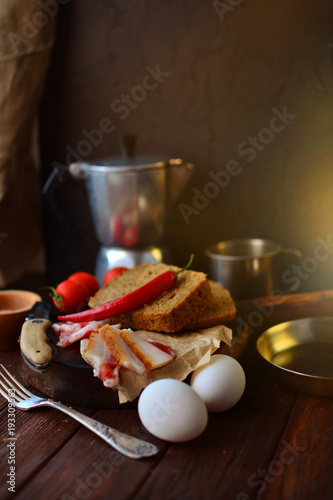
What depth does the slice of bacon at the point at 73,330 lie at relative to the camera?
0.88m

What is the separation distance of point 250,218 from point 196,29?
0.55 metres

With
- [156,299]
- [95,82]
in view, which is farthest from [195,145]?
[156,299]

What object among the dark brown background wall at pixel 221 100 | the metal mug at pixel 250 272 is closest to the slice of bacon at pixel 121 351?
the metal mug at pixel 250 272

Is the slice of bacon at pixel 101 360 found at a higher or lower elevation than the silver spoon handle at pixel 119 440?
higher

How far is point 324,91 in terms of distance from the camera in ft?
4.16

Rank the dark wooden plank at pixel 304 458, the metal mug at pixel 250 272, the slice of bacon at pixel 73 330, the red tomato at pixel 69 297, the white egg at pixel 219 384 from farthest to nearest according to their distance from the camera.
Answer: the metal mug at pixel 250 272 → the red tomato at pixel 69 297 → the slice of bacon at pixel 73 330 → the white egg at pixel 219 384 → the dark wooden plank at pixel 304 458

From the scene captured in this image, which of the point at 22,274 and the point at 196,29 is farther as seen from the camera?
the point at 22,274

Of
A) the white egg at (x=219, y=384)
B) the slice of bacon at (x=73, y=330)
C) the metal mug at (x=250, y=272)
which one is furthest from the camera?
the metal mug at (x=250, y=272)

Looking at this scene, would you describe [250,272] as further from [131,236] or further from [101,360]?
[101,360]

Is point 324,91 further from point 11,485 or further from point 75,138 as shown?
point 11,485

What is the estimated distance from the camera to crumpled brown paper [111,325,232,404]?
78 cm

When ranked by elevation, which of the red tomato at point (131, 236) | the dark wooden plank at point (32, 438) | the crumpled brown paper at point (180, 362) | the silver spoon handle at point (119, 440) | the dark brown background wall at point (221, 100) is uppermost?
the dark brown background wall at point (221, 100)

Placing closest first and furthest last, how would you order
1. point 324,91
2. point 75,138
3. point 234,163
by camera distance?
point 324,91 < point 234,163 < point 75,138

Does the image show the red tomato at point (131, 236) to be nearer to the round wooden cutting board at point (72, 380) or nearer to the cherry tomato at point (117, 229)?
the cherry tomato at point (117, 229)
